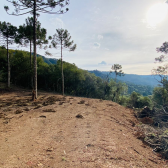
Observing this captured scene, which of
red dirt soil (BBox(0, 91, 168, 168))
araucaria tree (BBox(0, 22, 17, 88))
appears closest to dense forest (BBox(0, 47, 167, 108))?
araucaria tree (BBox(0, 22, 17, 88))

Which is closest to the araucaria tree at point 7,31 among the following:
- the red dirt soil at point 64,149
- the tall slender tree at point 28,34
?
the tall slender tree at point 28,34

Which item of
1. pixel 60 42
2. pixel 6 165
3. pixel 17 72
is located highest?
pixel 60 42

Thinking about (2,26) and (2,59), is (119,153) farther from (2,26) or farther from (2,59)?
(2,59)

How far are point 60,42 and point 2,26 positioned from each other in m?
7.51

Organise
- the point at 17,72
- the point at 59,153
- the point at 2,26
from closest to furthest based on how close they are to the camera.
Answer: the point at 59,153
the point at 2,26
the point at 17,72

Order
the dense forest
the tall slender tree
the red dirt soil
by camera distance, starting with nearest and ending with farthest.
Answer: the red dirt soil
the tall slender tree
the dense forest

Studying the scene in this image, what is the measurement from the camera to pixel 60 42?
17.7 metres

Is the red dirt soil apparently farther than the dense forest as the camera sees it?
No

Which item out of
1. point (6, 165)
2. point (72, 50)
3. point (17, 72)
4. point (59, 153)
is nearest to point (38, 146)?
point (59, 153)

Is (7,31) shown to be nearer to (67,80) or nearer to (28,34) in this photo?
(28,34)

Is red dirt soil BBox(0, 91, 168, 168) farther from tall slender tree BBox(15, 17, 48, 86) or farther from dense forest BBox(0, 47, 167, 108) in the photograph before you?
dense forest BBox(0, 47, 167, 108)

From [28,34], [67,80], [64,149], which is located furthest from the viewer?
[67,80]

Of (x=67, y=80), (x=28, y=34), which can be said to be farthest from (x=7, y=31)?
(x=67, y=80)

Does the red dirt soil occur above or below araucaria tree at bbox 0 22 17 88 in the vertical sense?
below
